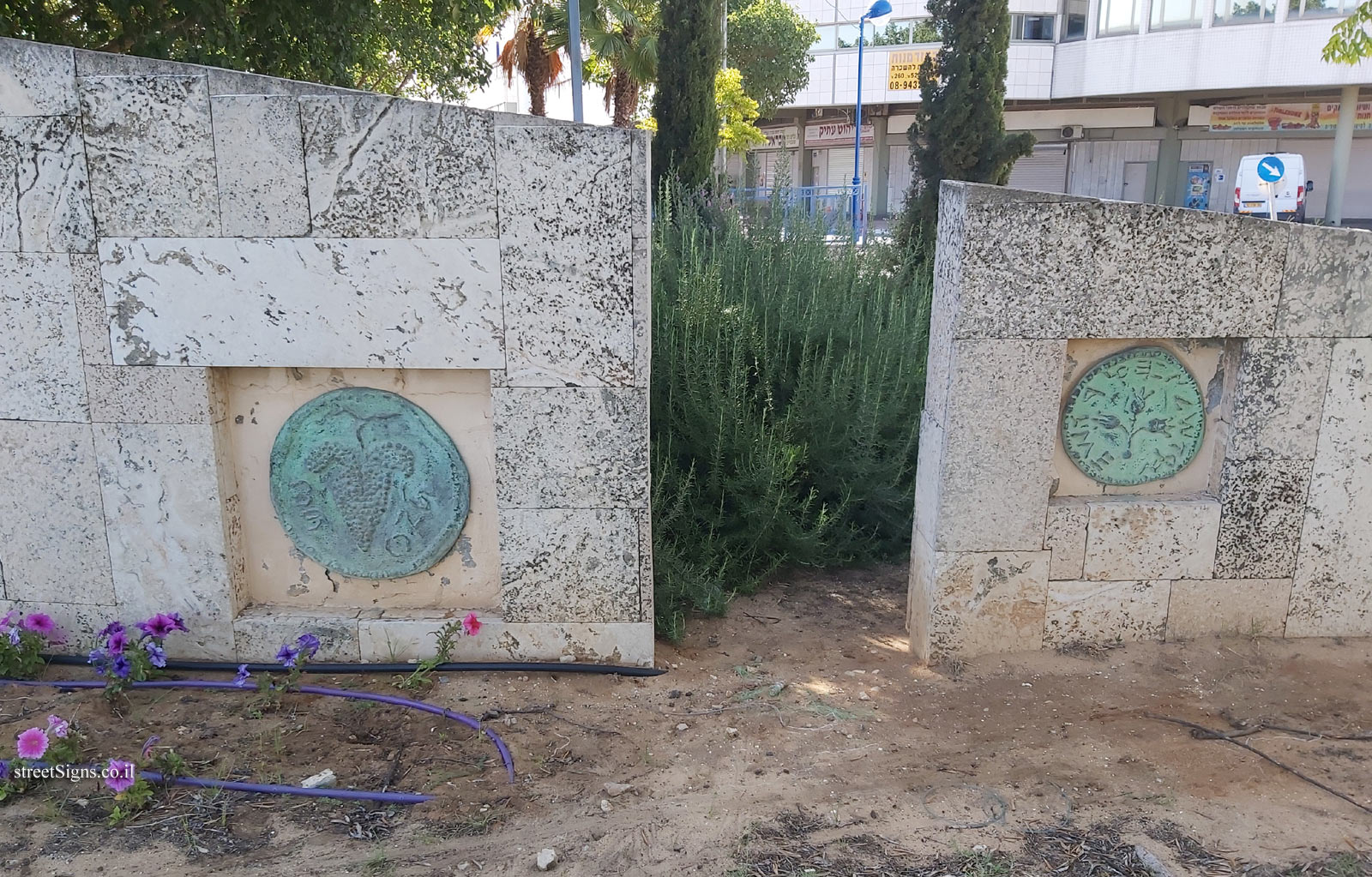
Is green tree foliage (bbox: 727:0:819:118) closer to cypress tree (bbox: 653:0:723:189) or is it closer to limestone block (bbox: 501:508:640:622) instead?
cypress tree (bbox: 653:0:723:189)

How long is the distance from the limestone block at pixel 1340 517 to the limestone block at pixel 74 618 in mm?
4575

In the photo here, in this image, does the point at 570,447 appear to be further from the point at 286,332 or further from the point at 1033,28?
the point at 1033,28

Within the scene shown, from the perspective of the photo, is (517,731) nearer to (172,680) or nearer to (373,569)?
(373,569)

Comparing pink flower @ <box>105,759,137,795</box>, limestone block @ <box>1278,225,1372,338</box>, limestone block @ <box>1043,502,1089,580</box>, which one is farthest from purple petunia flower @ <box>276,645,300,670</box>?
limestone block @ <box>1278,225,1372,338</box>

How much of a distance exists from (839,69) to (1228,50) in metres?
10.5

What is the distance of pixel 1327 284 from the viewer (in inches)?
133

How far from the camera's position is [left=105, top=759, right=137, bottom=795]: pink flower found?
2717mm

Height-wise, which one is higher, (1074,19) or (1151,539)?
(1074,19)

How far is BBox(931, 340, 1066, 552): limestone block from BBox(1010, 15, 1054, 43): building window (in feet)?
85.2

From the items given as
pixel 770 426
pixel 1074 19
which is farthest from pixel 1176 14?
pixel 770 426

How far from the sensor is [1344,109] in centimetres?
2148

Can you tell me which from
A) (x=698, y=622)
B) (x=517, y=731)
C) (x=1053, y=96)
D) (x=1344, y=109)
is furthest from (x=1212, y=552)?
(x=1053, y=96)

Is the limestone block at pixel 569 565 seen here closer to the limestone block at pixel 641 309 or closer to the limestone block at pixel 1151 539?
the limestone block at pixel 641 309

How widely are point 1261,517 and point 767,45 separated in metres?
23.0
